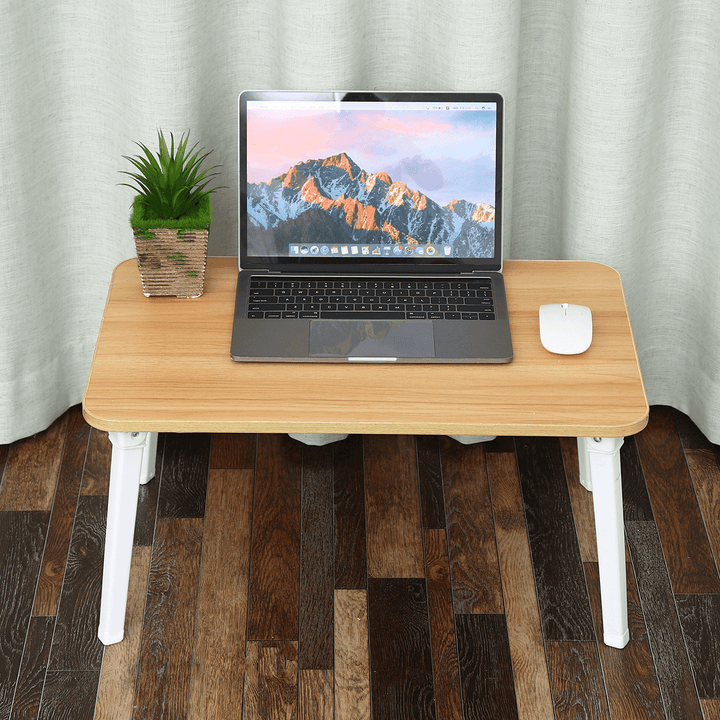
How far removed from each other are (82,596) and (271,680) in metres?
0.40

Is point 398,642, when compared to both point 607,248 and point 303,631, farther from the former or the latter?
point 607,248

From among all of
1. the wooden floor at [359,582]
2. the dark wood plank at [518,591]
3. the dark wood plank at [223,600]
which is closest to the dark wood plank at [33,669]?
the wooden floor at [359,582]

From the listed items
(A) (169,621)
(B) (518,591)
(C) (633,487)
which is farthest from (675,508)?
(A) (169,621)

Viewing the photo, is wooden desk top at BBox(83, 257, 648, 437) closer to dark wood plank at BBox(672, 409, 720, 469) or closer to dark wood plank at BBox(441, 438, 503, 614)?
dark wood plank at BBox(441, 438, 503, 614)

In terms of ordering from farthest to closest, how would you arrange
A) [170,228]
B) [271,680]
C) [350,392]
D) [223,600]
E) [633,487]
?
1. [633,487]
2. [223,600]
3. [271,680]
4. [170,228]
5. [350,392]

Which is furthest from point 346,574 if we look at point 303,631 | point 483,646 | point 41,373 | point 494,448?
point 41,373

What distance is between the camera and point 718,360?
1.87 metres

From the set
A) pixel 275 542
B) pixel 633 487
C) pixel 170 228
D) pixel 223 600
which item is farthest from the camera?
pixel 633 487

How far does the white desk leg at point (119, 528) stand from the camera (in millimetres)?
1392

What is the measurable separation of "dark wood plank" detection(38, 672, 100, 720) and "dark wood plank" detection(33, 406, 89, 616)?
0.14 meters

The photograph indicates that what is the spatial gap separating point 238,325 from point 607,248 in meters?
0.76

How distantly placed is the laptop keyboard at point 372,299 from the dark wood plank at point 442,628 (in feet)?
1.78

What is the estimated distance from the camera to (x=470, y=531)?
181cm

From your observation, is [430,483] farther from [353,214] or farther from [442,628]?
[353,214]
